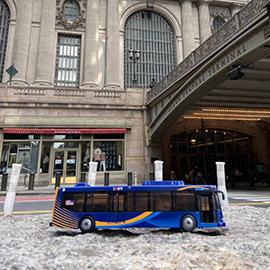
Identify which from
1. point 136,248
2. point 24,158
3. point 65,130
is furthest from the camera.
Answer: point 65,130

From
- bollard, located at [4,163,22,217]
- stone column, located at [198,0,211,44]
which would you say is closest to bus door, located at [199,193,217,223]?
bollard, located at [4,163,22,217]

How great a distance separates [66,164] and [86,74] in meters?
11.4

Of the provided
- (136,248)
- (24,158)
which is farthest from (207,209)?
(24,158)

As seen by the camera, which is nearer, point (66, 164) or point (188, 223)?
point (188, 223)

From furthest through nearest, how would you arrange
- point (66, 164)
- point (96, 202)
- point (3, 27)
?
point (3, 27) < point (66, 164) < point (96, 202)

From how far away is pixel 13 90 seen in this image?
17.8 meters

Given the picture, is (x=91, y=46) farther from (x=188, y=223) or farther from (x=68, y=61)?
(x=188, y=223)

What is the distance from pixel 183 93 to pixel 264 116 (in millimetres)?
11145

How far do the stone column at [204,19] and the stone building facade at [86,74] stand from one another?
14 cm

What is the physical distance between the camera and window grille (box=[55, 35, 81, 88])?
25.7 metres

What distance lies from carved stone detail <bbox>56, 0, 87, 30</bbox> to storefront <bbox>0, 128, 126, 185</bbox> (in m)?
15.8

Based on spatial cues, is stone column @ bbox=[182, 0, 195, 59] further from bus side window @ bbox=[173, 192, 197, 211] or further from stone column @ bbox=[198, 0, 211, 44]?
bus side window @ bbox=[173, 192, 197, 211]

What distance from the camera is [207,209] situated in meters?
5.09

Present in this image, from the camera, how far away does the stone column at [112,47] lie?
24781mm
